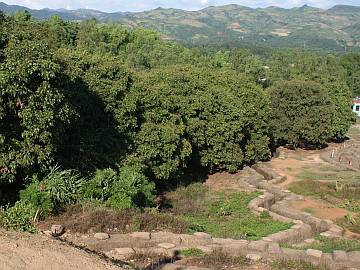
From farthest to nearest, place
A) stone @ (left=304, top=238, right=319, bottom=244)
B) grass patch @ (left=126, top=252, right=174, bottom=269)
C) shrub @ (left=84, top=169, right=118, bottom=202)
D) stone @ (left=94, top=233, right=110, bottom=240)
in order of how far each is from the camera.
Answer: stone @ (left=304, top=238, right=319, bottom=244) < shrub @ (left=84, top=169, right=118, bottom=202) < stone @ (left=94, top=233, right=110, bottom=240) < grass patch @ (left=126, top=252, right=174, bottom=269)

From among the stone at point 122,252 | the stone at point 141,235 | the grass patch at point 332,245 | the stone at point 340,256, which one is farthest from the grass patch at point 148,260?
the stone at point 340,256

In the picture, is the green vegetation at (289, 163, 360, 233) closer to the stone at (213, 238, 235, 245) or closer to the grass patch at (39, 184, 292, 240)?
the grass patch at (39, 184, 292, 240)

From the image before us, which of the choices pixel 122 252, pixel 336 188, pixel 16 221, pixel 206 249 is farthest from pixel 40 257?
pixel 336 188

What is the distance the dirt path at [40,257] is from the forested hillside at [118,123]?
235 centimetres

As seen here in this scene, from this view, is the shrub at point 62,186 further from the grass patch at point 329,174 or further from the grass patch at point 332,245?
→ the grass patch at point 329,174

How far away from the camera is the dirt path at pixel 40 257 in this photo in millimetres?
6848

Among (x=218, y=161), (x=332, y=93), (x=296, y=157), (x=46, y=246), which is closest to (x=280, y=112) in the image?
(x=296, y=157)

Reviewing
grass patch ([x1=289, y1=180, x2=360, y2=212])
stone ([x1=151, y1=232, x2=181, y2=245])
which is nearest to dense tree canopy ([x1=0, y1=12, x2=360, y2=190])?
grass patch ([x1=289, y1=180, x2=360, y2=212])

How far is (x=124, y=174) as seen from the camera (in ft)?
55.7

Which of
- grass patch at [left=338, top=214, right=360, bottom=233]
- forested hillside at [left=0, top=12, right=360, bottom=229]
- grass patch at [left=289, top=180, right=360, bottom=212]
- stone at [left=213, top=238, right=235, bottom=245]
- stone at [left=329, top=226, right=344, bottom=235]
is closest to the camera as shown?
stone at [left=213, top=238, right=235, bottom=245]

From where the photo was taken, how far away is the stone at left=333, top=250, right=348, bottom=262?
1288 centimetres

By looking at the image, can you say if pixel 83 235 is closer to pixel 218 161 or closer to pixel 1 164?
pixel 1 164

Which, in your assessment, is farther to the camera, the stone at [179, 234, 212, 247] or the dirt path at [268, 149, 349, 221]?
the dirt path at [268, 149, 349, 221]

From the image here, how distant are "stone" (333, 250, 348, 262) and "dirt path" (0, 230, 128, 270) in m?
7.68
